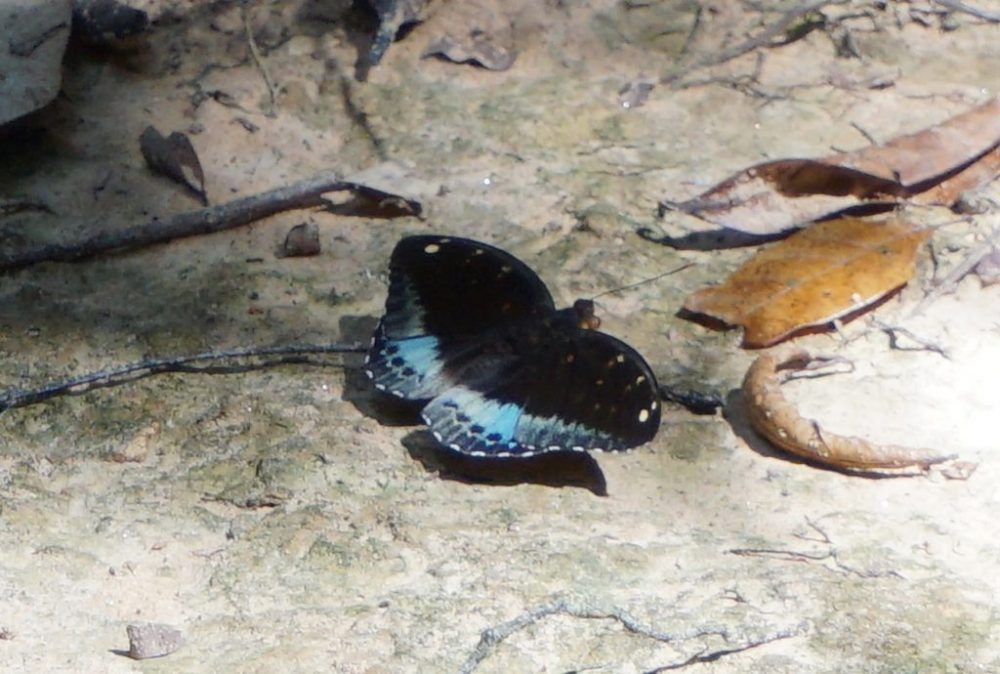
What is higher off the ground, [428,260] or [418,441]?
[428,260]

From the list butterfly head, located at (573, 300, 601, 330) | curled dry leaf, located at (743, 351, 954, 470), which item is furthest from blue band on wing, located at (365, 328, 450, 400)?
curled dry leaf, located at (743, 351, 954, 470)

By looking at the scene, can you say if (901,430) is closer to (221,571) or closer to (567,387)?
(567,387)

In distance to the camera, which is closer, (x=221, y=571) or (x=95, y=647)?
(x=95, y=647)

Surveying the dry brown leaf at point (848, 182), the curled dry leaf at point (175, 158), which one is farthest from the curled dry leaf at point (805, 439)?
the curled dry leaf at point (175, 158)

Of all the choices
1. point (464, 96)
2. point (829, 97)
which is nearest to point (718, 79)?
point (829, 97)

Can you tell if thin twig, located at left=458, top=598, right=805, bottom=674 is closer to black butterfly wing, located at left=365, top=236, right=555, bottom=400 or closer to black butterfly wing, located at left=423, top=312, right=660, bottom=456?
black butterfly wing, located at left=423, top=312, right=660, bottom=456

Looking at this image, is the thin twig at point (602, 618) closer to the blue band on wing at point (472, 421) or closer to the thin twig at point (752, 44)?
the blue band on wing at point (472, 421)
